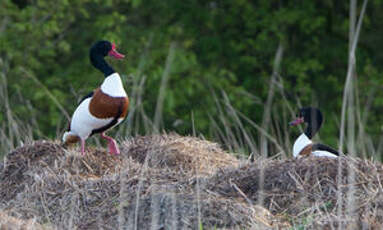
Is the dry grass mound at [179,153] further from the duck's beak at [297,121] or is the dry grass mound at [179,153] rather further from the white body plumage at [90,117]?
the duck's beak at [297,121]

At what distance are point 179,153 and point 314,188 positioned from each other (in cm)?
146

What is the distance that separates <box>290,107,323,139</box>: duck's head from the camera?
25.0 ft

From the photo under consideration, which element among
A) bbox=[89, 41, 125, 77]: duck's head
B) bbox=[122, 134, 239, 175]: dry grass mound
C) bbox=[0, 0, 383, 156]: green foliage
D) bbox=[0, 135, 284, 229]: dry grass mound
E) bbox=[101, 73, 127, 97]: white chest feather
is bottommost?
bbox=[0, 0, 383, 156]: green foliage

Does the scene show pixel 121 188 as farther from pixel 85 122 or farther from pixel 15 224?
pixel 85 122

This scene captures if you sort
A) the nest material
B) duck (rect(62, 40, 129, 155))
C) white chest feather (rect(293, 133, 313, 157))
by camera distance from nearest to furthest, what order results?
the nest material → duck (rect(62, 40, 129, 155)) → white chest feather (rect(293, 133, 313, 157))

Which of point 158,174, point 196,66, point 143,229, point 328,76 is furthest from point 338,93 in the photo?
point 143,229

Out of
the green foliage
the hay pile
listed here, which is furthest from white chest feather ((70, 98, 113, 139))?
the green foliage

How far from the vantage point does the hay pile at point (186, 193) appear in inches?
169

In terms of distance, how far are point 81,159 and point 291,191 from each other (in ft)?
5.62

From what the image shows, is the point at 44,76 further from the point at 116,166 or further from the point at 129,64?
the point at 116,166

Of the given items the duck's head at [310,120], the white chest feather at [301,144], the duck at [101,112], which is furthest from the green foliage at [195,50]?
the duck at [101,112]

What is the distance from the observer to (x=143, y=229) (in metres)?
4.30

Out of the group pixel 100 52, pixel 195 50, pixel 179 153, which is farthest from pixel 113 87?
pixel 195 50

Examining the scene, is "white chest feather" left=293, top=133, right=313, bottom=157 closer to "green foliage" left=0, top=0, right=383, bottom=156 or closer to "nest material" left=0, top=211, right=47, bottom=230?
"green foliage" left=0, top=0, right=383, bottom=156
